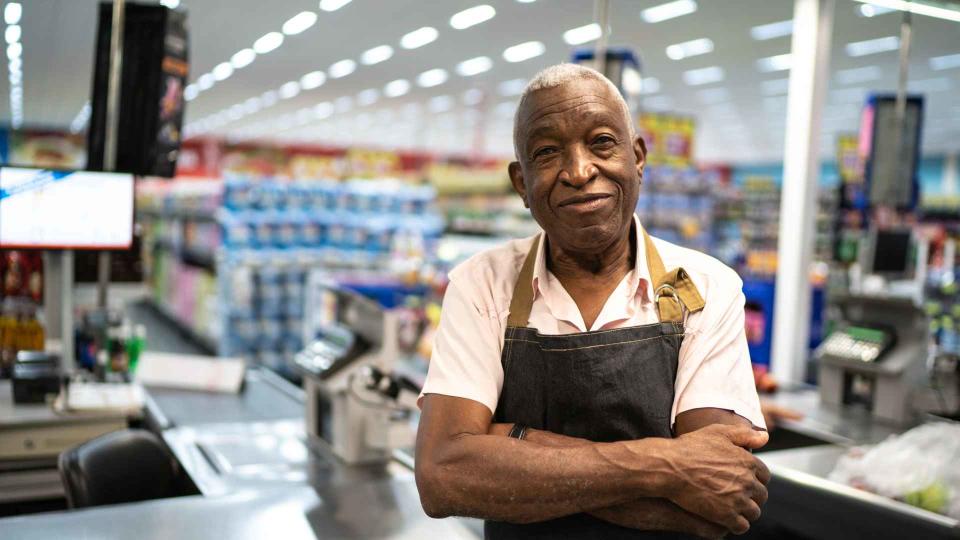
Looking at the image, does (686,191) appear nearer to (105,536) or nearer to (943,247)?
(943,247)

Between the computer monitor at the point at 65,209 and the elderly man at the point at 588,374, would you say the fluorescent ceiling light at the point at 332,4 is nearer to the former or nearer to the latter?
the computer monitor at the point at 65,209

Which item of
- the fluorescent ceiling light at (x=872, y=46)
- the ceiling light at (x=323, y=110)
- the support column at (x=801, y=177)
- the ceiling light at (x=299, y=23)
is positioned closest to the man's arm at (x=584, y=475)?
the support column at (x=801, y=177)

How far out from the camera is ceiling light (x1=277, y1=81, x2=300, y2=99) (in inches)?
505

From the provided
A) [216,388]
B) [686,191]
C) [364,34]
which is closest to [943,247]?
[686,191]

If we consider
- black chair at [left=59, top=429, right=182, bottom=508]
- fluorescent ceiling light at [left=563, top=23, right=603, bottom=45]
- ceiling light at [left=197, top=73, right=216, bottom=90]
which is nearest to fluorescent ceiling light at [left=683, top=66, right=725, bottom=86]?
fluorescent ceiling light at [left=563, top=23, right=603, bottom=45]

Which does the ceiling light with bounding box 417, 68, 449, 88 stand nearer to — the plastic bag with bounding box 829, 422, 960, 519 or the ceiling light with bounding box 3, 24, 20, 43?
the ceiling light with bounding box 3, 24, 20, 43

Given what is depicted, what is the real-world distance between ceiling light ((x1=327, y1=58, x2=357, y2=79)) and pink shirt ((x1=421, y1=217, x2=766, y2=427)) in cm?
930

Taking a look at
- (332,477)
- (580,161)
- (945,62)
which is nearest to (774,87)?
(945,62)

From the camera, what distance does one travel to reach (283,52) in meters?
9.02

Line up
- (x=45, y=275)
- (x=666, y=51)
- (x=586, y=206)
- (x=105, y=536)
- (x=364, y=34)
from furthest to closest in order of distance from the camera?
(x=666, y=51) < (x=364, y=34) < (x=45, y=275) < (x=105, y=536) < (x=586, y=206)

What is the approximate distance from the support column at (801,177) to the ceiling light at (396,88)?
864cm

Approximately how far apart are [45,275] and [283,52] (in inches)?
212

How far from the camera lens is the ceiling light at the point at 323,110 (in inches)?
620

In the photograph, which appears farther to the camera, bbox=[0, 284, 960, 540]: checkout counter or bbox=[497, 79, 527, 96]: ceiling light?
bbox=[497, 79, 527, 96]: ceiling light
